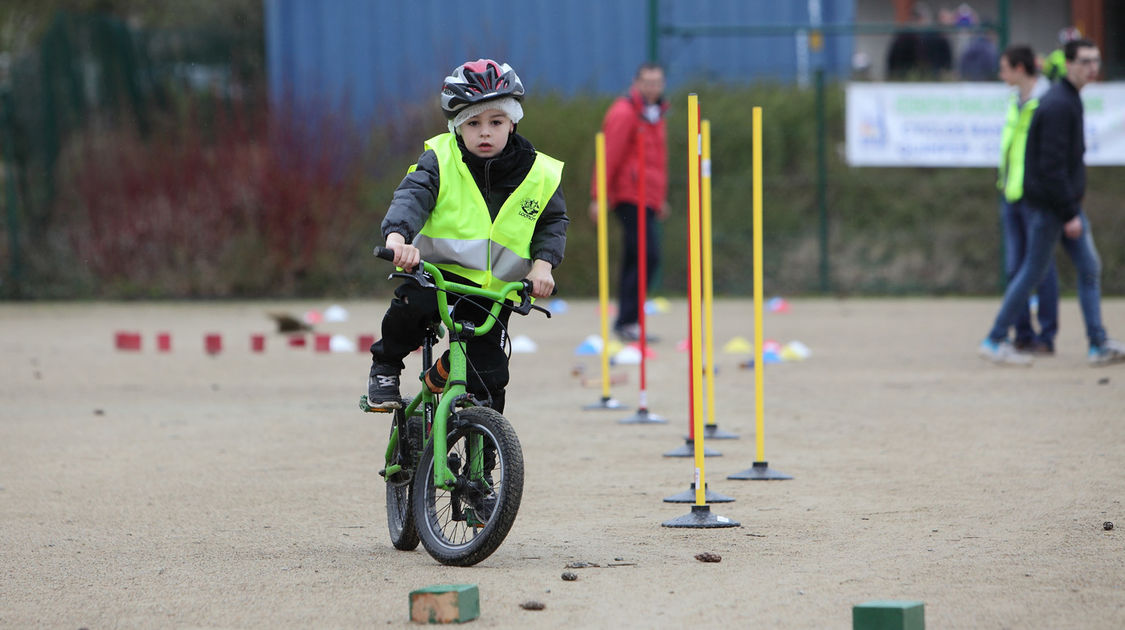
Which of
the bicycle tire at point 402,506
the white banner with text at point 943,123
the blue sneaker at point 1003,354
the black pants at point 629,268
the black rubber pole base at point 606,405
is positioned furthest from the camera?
the white banner with text at point 943,123

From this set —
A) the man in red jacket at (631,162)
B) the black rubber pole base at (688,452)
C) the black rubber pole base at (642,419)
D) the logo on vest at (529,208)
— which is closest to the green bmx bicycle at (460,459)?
the logo on vest at (529,208)

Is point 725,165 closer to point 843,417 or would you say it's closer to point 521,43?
point 521,43

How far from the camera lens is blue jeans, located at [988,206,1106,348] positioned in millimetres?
10227

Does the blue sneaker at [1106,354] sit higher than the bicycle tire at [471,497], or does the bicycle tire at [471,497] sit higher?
the bicycle tire at [471,497]

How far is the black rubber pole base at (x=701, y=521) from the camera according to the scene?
18.4 ft

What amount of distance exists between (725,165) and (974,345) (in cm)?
614

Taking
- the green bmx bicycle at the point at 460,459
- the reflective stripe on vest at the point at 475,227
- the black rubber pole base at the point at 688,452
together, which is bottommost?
the black rubber pole base at the point at 688,452

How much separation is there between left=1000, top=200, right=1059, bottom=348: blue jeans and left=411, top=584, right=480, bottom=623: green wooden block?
727 cm

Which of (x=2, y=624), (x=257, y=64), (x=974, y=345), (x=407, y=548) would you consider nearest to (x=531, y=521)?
(x=407, y=548)

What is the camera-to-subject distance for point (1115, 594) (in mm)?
4516

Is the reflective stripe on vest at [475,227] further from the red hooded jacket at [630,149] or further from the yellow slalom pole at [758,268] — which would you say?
the red hooded jacket at [630,149]

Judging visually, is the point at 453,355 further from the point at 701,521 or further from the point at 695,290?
the point at 701,521

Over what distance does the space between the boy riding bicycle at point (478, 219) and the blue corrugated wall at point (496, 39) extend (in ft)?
46.4

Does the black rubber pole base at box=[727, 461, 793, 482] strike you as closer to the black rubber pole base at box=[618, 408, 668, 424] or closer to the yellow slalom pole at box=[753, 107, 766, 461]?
the yellow slalom pole at box=[753, 107, 766, 461]
